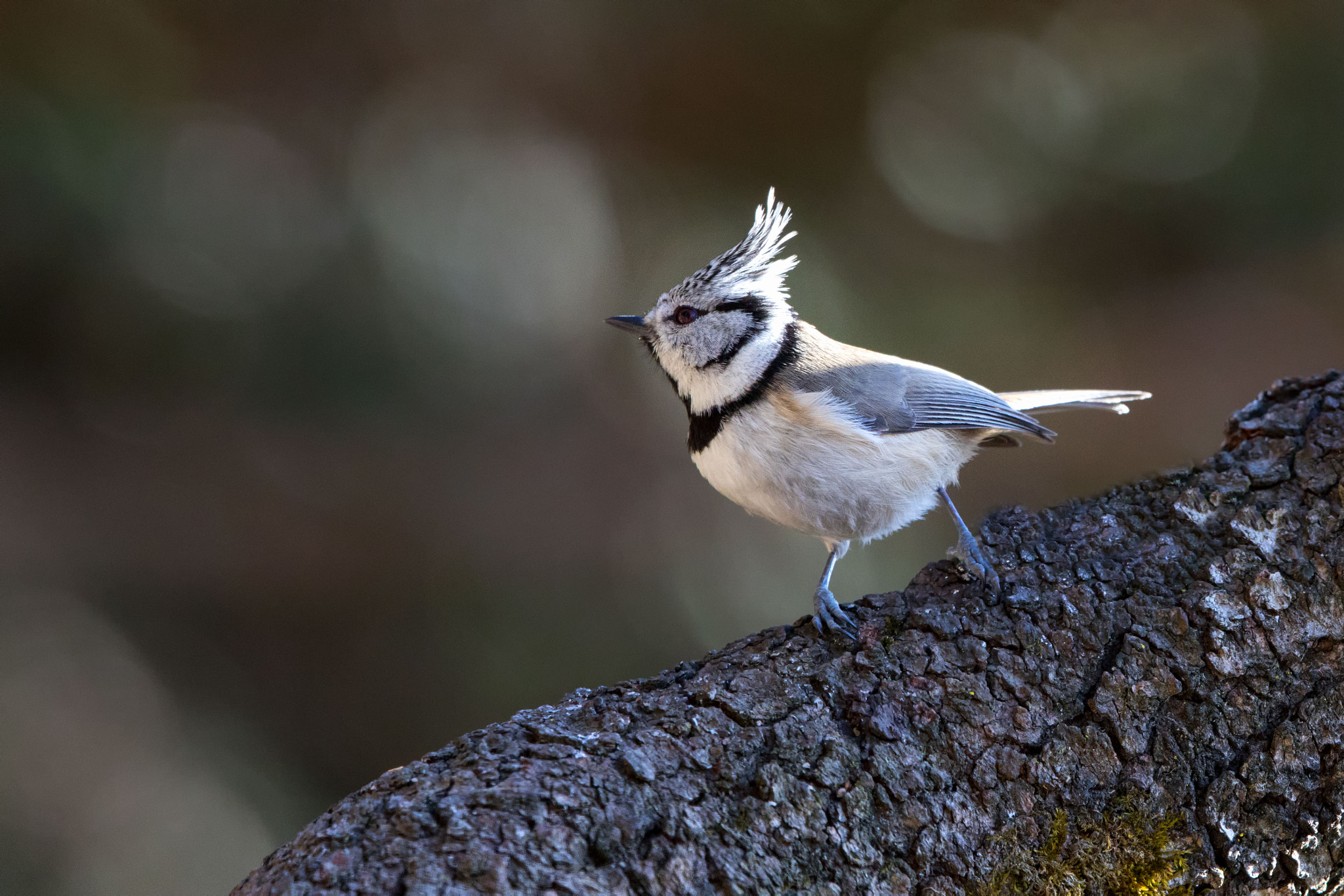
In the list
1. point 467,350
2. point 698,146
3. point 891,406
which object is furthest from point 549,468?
point 891,406

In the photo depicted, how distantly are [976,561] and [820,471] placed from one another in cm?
54

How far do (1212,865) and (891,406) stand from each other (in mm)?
1347

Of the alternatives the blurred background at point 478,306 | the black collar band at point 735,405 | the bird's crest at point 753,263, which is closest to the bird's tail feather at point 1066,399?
the black collar band at point 735,405

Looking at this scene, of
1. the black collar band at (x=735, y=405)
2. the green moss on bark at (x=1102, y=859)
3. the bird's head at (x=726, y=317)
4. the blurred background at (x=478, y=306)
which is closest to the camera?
the green moss on bark at (x=1102, y=859)

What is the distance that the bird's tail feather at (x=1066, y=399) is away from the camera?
9.56 ft

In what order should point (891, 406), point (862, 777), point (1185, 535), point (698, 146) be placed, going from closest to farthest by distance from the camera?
point (862, 777) < point (1185, 535) < point (891, 406) < point (698, 146)

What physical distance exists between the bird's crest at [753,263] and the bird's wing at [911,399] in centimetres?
35

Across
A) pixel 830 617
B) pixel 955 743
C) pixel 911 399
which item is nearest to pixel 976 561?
pixel 830 617

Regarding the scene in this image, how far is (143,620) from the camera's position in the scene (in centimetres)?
433

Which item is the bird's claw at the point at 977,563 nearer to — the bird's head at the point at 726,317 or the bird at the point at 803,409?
the bird at the point at 803,409

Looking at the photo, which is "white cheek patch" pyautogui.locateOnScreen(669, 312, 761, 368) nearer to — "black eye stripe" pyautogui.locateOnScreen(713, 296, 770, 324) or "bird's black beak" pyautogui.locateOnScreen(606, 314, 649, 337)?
"black eye stripe" pyautogui.locateOnScreen(713, 296, 770, 324)

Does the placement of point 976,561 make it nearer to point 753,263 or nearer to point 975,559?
point 975,559

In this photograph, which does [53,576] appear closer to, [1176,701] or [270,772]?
[270,772]

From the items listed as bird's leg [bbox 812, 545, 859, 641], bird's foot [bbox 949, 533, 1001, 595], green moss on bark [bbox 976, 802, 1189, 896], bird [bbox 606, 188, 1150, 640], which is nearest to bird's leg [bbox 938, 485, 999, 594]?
bird's foot [bbox 949, 533, 1001, 595]
